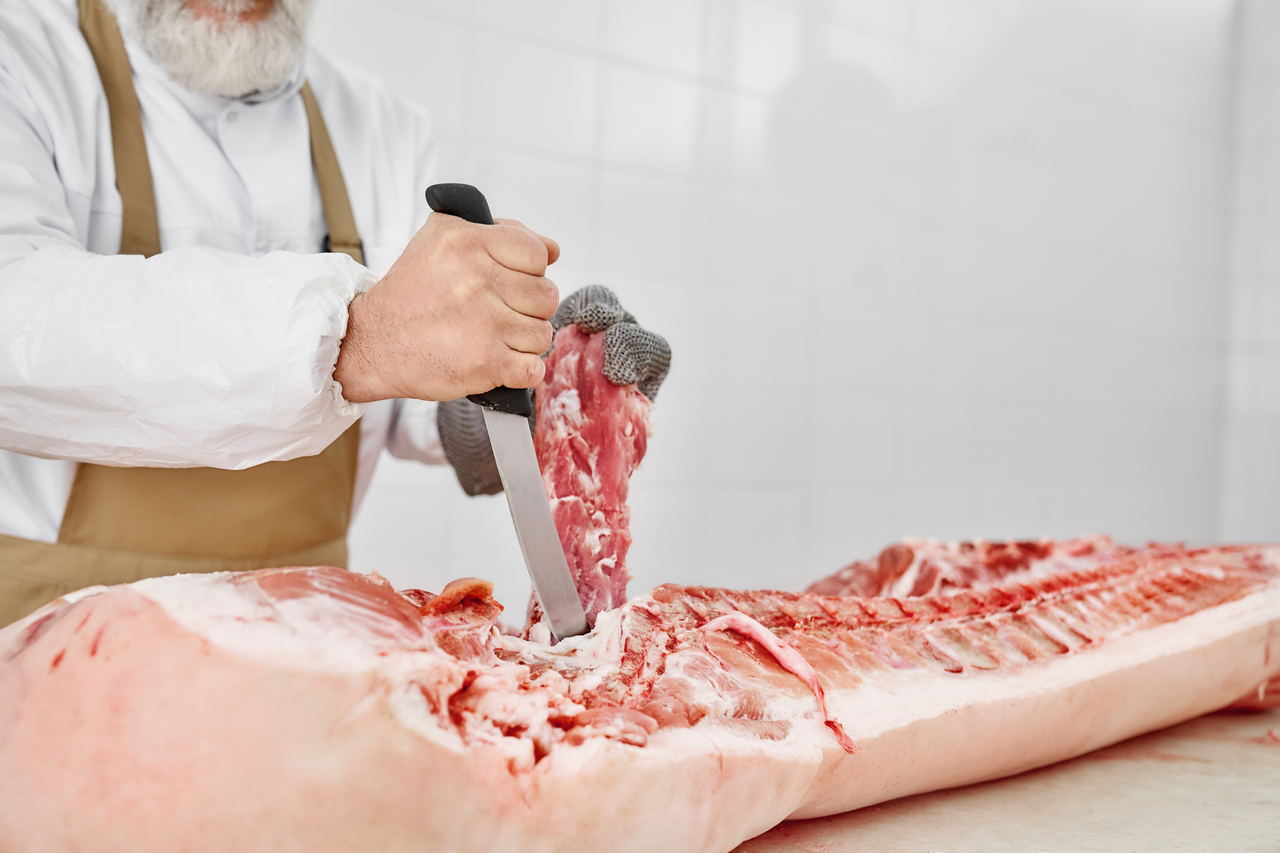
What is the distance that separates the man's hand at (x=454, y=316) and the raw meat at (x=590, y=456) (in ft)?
0.85

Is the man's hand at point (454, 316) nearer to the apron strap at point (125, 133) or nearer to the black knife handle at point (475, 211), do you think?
the black knife handle at point (475, 211)

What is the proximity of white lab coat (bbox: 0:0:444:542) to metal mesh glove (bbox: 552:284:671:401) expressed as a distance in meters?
0.35

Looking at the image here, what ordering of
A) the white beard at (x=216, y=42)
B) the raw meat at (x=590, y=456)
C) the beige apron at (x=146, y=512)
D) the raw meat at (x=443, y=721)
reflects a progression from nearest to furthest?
the raw meat at (x=443, y=721)
the raw meat at (x=590, y=456)
the beige apron at (x=146, y=512)
the white beard at (x=216, y=42)

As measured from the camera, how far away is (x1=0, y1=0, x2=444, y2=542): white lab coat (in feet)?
3.26

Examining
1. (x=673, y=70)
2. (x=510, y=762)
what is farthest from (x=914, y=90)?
(x=510, y=762)

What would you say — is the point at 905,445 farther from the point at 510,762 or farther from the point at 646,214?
the point at 510,762

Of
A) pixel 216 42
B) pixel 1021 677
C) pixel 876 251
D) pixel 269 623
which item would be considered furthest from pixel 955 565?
pixel 876 251

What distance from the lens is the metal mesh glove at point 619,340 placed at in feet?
4.12

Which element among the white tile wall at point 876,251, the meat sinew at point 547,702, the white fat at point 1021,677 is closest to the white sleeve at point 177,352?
the meat sinew at point 547,702

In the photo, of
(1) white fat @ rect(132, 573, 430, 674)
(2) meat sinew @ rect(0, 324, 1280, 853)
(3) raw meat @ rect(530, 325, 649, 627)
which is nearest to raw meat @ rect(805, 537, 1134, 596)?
(2) meat sinew @ rect(0, 324, 1280, 853)

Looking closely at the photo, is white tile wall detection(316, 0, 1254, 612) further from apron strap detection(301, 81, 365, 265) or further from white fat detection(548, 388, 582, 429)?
white fat detection(548, 388, 582, 429)

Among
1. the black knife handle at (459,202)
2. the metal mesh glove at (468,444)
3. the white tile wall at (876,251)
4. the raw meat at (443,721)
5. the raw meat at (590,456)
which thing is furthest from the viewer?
the white tile wall at (876,251)

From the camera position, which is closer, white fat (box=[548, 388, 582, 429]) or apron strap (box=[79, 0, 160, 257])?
white fat (box=[548, 388, 582, 429])

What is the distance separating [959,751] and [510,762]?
640 mm
